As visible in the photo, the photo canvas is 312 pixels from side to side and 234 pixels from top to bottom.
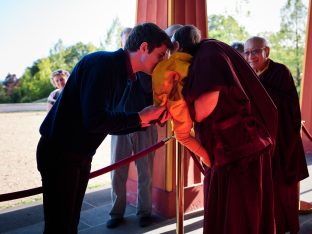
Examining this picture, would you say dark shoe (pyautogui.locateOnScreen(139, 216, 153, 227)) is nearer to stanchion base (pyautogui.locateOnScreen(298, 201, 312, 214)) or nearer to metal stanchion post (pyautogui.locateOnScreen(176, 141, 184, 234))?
metal stanchion post (pyautogui.locateOnScreen(176, 141, 184, 234))

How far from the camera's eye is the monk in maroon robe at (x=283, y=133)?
2.99 m

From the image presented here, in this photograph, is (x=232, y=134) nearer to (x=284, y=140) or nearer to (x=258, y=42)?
(x=284, y=140)

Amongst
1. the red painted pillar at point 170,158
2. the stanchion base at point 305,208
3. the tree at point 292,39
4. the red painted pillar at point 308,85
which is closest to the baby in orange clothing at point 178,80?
the red painted pillar at point 170,158

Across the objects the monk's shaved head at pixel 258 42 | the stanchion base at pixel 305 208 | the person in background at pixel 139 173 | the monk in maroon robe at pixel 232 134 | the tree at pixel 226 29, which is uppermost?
the tree at pixel 226 29

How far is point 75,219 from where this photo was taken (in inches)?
80.0

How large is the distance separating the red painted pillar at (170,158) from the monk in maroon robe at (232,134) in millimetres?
1531

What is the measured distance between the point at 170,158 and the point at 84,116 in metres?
2.02

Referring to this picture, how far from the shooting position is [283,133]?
9.95 ft

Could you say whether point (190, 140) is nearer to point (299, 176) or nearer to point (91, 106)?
point (91, 106)

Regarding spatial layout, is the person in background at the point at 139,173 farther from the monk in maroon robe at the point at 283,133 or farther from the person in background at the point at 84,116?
the person in background at the point at 84,116

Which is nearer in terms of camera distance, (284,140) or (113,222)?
(284,140)

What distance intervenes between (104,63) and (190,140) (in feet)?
2.10

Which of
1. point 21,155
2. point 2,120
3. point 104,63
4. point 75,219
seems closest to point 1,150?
point 21,155

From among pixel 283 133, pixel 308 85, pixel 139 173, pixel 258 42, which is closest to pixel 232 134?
pixel 283 133
